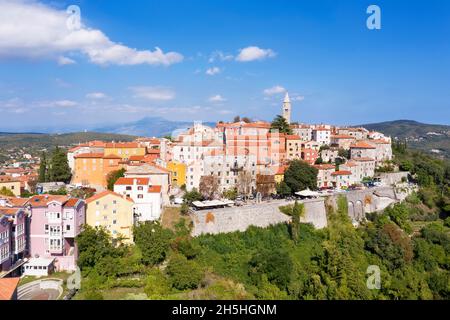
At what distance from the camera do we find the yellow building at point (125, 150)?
38.9 meters

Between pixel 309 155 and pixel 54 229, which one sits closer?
pixel 54 229

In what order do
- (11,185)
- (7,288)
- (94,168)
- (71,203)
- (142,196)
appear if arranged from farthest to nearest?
1. (94,168)
2. (11,185)
3. (142,196)
4. (71,203)
5. (7,288)

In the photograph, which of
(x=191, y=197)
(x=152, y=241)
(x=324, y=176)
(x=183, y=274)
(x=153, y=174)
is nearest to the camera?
(x=183, y=274)

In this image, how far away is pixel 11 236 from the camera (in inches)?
898

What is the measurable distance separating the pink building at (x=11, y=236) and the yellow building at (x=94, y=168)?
12357 millimetres

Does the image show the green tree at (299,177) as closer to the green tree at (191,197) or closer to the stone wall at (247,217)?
the stone wall at (247,217)

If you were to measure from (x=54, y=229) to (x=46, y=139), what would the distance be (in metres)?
107

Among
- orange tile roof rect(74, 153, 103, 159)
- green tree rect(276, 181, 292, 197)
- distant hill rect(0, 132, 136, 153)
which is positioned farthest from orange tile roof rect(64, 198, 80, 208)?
distant hill rect(0, 132, 136, 153)

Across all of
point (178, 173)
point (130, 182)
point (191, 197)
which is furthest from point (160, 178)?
point (178, 173)

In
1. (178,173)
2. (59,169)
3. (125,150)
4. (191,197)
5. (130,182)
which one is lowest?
(191,197)

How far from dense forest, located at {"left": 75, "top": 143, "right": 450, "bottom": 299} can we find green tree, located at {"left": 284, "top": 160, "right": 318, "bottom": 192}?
3.28 meters

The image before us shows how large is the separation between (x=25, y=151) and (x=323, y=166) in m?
83.5

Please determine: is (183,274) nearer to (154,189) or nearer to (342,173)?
(154,189)
